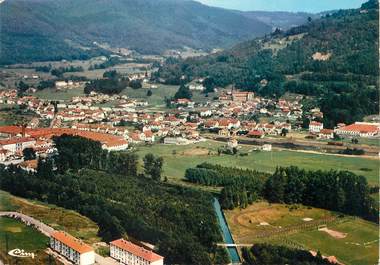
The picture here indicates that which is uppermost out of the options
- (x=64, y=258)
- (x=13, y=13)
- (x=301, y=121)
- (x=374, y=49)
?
(x=13, y=13)

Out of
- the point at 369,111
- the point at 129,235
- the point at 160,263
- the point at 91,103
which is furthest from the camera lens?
the point at 91,103

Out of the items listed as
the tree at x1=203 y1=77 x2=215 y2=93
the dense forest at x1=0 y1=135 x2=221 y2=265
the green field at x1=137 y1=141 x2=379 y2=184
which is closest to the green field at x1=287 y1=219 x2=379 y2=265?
the dense forest at x1=0 y1=135 x2=221 y2=265

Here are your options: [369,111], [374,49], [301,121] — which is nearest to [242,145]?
[301,121]

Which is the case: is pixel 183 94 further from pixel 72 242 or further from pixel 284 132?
pixel 72 242

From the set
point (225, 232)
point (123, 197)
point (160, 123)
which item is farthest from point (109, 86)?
point (225, 232)

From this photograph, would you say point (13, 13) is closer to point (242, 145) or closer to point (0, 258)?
point (242, 145)

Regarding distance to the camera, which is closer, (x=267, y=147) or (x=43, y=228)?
(x=43, y=228)
